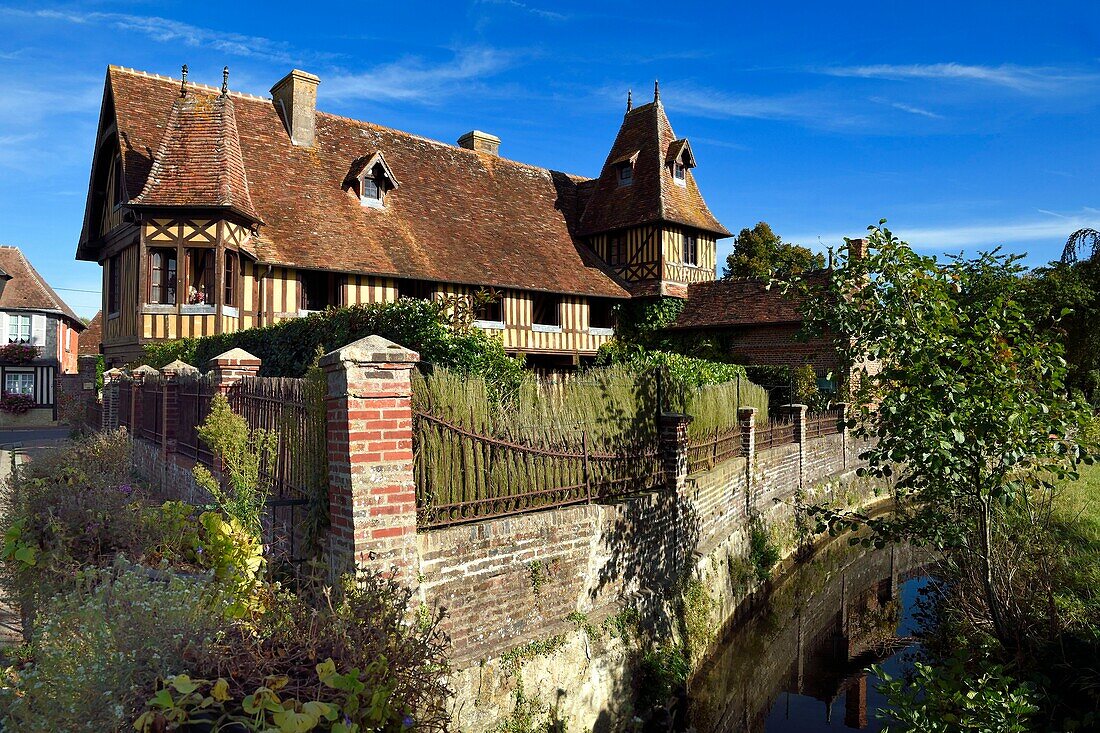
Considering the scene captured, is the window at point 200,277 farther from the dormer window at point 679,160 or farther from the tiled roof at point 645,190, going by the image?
the dormer window at point 679,160

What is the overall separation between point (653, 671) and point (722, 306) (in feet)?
51.7

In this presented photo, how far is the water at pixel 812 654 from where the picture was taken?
23.9 ft

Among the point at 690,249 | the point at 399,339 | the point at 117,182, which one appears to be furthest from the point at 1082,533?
the point at 117,182

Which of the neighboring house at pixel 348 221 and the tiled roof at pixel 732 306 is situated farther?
the tiled roof at pixel 732 306

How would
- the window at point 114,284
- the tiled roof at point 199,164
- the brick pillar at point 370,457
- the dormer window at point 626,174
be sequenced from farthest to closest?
the dormer window at point 626,174 → the window at point 114,284 → the tiled roof at point 199,164 → the brick pillar at point 370,457

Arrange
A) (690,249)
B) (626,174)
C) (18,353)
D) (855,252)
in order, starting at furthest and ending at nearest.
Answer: (18,353)
(626,174)
(690,249)
(855,252)

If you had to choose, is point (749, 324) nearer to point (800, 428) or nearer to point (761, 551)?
point (800, 428)

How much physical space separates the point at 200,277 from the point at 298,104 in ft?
20.6

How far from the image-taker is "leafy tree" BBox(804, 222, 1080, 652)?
4.82 m

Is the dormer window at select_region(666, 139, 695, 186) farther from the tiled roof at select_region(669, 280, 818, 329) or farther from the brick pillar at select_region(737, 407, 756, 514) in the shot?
the brick pillar at select_region(737, 407, 756, 514)

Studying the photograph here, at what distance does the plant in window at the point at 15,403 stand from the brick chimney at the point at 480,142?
2385 centimetres

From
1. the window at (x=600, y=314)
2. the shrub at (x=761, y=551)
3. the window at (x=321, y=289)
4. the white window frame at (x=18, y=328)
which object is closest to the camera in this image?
the shrub at (x=761, y=551)

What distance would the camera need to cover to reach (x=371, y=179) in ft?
60.5

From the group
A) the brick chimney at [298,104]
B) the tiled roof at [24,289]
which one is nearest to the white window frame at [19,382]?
the tiled roof at [24,289]
